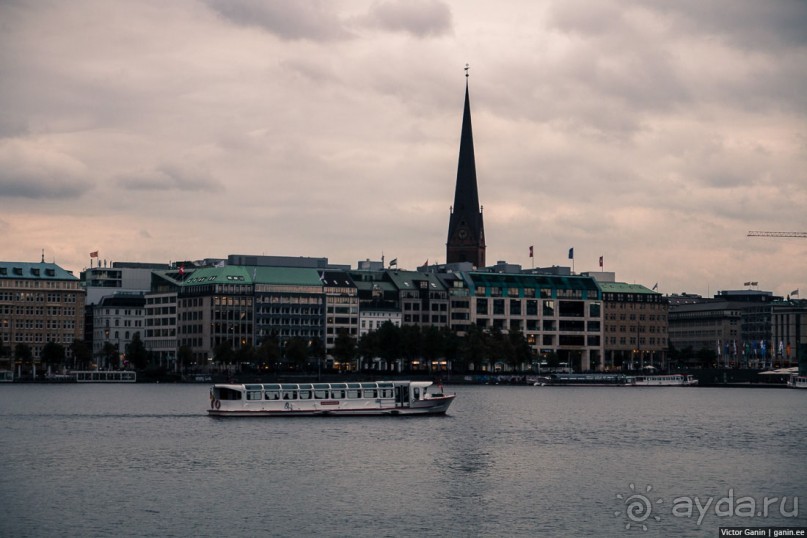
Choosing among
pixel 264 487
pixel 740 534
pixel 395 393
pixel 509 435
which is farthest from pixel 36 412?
pixel 740 534

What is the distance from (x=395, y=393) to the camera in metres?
124

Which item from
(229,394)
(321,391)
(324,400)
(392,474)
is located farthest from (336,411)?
(392,474)

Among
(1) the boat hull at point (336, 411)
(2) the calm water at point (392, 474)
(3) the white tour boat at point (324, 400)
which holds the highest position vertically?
(3) the white tour boat at point (324, 400)

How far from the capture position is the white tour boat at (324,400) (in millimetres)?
120688

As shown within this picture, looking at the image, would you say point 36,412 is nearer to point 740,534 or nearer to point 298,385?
point 298,385

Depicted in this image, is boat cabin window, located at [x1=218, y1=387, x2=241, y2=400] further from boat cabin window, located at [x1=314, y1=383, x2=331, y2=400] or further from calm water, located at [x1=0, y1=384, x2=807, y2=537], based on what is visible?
boat cabin window, located at [x1=314, y1=383, x2=331, y2=400]

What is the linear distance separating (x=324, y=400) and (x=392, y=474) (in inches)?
1802

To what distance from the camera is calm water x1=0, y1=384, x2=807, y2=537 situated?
60.6m

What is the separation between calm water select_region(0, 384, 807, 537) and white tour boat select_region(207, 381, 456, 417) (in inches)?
102

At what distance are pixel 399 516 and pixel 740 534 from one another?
14415 millimetres

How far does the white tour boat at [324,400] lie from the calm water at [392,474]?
2580 mm

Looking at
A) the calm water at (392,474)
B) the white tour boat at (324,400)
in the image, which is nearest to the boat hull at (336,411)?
the white tour boat at (324,400)

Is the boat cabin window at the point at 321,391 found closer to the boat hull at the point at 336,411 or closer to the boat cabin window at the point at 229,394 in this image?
the boat hull at the point at 336,411

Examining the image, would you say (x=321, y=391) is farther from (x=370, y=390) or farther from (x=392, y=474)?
(x=392, y=474)
